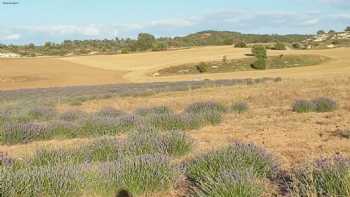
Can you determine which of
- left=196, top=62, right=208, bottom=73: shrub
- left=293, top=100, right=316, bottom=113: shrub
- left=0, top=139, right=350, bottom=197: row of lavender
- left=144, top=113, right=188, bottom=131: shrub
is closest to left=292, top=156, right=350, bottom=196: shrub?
left=0, top=139, right=350, bottom=197: row of lavender

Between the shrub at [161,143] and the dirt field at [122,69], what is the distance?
45.0m

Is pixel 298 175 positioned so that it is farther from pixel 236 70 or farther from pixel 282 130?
pixel 236 70

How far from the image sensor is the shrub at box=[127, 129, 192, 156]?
31.4 feet

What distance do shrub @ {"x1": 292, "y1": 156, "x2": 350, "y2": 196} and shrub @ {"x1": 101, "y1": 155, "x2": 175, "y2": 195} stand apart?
1712 mm

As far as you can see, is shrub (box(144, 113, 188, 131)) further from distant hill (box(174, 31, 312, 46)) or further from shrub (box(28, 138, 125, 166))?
Answer: distant hill (box(174, 31, 312, 46))

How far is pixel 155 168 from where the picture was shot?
290 inches

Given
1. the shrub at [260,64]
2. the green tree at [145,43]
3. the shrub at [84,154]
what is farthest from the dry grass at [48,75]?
the shrub at [84,154]

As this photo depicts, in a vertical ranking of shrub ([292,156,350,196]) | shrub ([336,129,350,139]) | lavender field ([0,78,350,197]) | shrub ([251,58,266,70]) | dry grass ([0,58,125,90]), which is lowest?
dry grass ([0,58,125,90])

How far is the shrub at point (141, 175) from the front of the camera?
713cm

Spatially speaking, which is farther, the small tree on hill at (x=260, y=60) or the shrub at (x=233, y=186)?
the small tree on hill at (x=260, y=60)

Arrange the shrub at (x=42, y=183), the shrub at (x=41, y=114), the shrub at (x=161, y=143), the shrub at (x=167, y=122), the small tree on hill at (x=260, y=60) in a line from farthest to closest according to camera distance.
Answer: the small tree on hill at (x=260, y=60) → the shrub at (x=41, y=114) → the shrub at (x=167, y=122) → the shrub at (x=161, y=143) → the shrub at (x=42, y=183)

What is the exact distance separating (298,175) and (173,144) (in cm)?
343

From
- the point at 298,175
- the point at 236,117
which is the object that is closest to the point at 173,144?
the point at 298,175

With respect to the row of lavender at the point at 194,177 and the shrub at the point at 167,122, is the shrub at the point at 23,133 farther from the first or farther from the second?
the row of lavender at the point at 194,177
